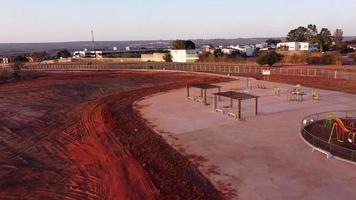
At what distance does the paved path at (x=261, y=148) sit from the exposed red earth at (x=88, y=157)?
3.79 ft

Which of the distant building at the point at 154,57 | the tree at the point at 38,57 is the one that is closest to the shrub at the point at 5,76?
the distant building at the point at 154,57

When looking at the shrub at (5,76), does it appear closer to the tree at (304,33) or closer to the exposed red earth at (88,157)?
the exposed red earth at (88,157)

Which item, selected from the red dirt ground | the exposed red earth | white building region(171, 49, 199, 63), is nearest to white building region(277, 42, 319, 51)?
white building region(171, 49, 199, 63)

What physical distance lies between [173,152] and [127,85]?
86.7 feet

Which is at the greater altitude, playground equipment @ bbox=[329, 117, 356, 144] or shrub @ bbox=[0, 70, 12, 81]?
shrub @ bbox=[0, 70, 12, 81]

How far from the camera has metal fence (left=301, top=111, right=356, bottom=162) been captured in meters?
15.7

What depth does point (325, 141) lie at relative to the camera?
17.2 metres

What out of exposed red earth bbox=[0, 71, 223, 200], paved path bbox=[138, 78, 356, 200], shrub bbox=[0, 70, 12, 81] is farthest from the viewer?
shrub bbox=[0, 70, 12, 81]

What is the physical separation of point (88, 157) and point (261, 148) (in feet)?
27.9

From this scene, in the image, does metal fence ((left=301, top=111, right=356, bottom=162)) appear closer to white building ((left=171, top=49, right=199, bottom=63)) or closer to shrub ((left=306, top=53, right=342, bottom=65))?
shrub ((left=306, top=53, right=342, bottom=65))

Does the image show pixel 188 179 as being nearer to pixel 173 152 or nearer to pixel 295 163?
pixel 173 152

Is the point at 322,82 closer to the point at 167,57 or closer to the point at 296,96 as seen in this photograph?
the point at 296,96

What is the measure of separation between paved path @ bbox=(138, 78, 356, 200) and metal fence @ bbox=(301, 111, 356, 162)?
529mm

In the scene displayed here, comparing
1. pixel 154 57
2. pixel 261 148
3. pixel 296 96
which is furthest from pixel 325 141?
pixel 154 57
